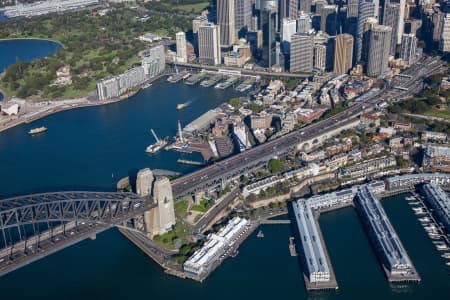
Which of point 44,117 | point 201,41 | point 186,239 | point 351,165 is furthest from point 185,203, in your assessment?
point 201,41

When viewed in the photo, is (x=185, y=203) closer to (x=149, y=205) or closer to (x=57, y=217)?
(x=149, y=205)

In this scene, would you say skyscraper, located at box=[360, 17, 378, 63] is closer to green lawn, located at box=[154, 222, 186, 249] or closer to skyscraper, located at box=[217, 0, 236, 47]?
skyscraper, located at box=[217, 0, 236, 47]

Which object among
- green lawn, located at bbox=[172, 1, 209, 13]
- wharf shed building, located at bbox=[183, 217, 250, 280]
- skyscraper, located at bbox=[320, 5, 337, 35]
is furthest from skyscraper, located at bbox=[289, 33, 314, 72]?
green lawn, located at bbox=[172, 1, 209, 13]

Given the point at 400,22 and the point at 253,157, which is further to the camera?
the point at 400,22

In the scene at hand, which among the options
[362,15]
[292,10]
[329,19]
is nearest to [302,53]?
[362,15]

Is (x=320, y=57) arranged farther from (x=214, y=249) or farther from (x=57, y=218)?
(x=57, y=218)
